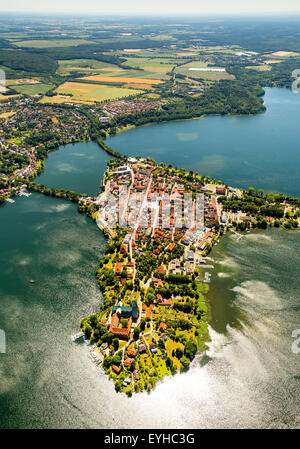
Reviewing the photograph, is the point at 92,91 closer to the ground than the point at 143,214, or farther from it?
farther from it

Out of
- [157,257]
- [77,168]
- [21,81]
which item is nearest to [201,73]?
[21,81]

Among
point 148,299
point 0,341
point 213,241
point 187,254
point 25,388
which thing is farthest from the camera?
point 213,241

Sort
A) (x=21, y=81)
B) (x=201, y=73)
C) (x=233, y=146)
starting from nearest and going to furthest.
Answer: (x=233, y=146) < (x=21, y=81) < (x=201, y=73)

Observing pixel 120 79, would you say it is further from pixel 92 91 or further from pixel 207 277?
pixel 207 277

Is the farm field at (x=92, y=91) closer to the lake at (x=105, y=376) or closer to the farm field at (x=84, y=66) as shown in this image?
the farm field at (x=84, y=66)

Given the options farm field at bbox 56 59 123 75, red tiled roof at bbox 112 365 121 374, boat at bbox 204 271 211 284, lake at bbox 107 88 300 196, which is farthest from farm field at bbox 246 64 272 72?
red tiled roof at bbox 112 365 121 374

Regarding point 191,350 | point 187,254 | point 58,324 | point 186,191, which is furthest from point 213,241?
point 58,324
